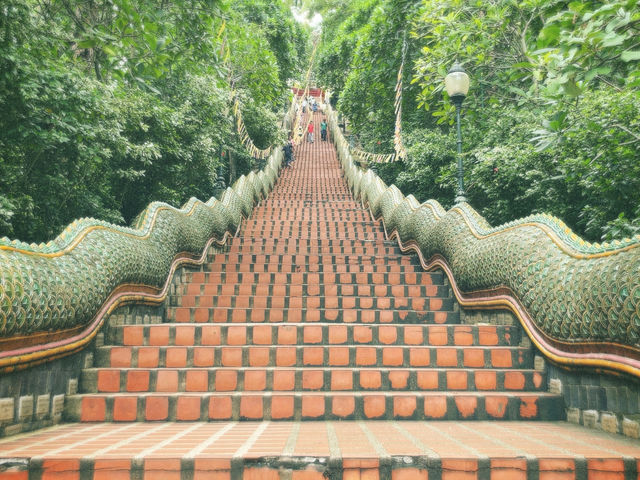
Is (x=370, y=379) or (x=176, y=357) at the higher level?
(x=176, y=357)

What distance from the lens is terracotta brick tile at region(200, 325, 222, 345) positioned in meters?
3.79

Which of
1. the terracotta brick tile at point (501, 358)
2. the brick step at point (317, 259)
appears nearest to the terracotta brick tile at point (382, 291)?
the brick step at point (317, 259)

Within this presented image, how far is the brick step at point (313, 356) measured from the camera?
3.54 metres

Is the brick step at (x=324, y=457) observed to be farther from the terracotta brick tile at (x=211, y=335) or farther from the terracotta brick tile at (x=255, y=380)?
the terracotta brick tile at (x=211, y=335)

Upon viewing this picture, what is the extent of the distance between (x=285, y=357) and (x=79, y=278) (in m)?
1.62

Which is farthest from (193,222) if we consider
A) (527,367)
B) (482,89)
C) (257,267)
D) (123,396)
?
(482,89)

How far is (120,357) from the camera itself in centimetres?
356

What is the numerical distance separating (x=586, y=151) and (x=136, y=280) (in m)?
5.22

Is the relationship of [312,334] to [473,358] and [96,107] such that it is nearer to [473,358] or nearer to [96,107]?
[473,358]

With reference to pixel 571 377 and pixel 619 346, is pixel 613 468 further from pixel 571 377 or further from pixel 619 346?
pixel 571 377

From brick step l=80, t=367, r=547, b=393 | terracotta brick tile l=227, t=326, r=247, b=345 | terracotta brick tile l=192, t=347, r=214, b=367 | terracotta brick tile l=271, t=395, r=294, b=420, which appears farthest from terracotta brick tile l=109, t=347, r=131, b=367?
terracotta brick tile l=271, t=395, r=294, b=420

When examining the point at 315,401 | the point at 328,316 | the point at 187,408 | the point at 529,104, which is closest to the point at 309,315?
the point at 328,316

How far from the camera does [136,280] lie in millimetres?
4270

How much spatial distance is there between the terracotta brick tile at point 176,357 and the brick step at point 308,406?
1.40 feet
